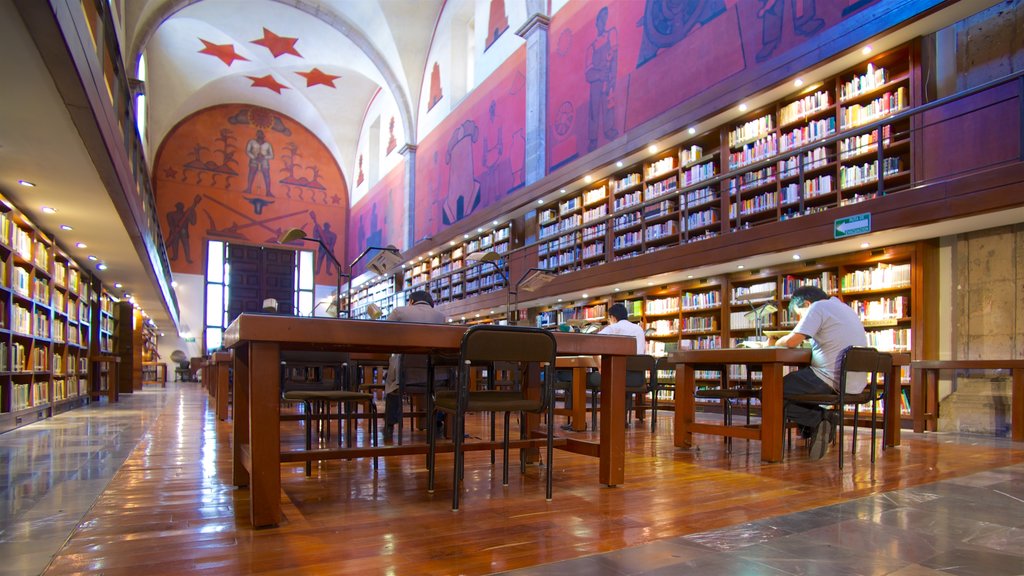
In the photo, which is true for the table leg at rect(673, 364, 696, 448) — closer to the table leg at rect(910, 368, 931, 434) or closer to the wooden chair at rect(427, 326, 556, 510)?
the wooden chair at rect(427, 326, 556, 510)

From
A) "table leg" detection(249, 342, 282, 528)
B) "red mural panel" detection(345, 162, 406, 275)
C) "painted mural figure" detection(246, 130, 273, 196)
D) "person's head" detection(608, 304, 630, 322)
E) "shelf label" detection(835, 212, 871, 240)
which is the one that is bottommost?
"table leg" detection(249, 342, 282, 528)

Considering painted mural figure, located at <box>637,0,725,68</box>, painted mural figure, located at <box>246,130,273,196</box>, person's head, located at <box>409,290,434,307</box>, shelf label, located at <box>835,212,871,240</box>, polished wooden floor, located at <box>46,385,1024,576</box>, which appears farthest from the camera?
painted mural figure, located at <box>246,130,273,196</box>

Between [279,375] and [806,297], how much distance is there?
3327 millimetres

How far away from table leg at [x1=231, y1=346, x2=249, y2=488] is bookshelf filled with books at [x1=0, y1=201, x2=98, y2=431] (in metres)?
4.04

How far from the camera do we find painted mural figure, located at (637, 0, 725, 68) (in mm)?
8008

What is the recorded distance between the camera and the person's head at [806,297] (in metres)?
3.89

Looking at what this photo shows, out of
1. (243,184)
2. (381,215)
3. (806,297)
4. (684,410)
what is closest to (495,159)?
(381,215)

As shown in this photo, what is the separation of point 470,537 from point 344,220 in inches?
893

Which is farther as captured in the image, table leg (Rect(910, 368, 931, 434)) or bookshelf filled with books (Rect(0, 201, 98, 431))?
table leg (Rect(910, 368, 931, 434))

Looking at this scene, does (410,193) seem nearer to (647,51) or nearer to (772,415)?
(647,51)

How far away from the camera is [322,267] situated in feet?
77.1

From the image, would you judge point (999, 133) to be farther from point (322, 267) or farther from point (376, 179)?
point (322, 267)

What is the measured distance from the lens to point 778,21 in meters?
6.98

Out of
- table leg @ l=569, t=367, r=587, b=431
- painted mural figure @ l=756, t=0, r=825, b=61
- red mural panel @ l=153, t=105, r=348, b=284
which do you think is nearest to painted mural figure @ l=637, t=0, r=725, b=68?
painted mural figure @ l=756, t=0, r=825, b=61
